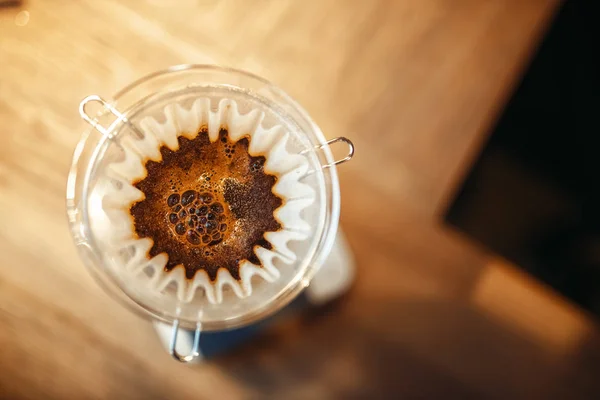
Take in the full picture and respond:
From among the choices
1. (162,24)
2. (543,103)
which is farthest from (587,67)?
(162,24)

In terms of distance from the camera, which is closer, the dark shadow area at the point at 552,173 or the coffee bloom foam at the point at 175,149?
the coffee bloom foam at the point at 175,149

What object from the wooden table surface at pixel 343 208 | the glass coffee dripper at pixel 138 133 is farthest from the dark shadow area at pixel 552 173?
the glass coffee dripper at pixel 138 133

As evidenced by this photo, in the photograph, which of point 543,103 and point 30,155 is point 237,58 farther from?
point 543,103

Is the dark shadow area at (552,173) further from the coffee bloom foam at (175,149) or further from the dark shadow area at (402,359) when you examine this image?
the coffee bloom foam at (175,149)

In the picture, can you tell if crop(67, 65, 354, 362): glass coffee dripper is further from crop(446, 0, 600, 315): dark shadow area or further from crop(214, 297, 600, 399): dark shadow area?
crop(446, 0, 600, 315): dark shadow area

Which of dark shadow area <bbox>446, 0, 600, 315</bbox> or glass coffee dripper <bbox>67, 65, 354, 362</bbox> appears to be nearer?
glass coffee dripper <bbox>67, 65, 354, 362</bbox>

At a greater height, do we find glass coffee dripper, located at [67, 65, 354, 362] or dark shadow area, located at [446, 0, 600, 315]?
dark shadow area, located at [446, 0, 600, 315]

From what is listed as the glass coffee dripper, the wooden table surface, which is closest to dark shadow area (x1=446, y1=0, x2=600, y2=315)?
the wooden table surface
